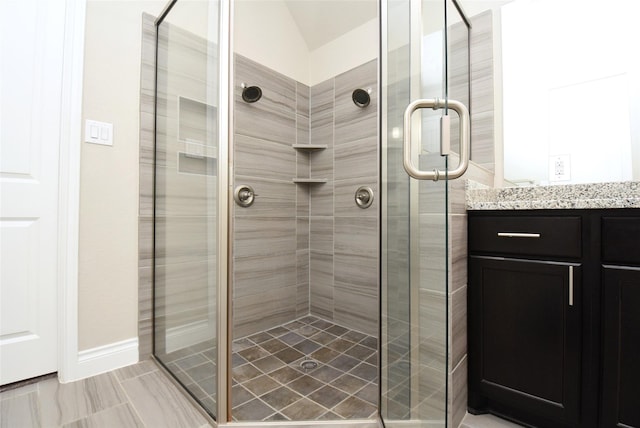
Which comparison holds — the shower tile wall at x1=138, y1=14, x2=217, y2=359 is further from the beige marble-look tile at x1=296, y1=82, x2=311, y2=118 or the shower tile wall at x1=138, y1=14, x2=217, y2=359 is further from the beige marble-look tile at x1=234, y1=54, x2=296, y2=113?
the beige marble-look tile at x1=296, y1=82, x2=311, y2=118

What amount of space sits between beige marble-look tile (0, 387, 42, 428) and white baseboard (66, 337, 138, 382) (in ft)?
0.48

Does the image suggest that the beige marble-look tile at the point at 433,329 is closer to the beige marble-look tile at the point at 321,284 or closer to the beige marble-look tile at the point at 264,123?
the beige marble-look tile at the point at 321,284

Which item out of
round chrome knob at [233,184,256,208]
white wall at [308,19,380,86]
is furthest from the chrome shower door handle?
white wall at [308,19,380,86]

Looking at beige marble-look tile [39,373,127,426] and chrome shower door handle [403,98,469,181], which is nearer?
chrome shower door handle [403,98,469,181]

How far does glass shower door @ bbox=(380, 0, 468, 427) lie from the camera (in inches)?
27.7

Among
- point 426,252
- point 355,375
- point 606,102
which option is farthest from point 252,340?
point 606,102

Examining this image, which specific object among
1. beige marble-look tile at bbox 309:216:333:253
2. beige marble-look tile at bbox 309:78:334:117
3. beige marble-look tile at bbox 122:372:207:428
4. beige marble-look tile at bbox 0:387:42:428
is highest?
beige marble-look tile at bbox 309:78:334:117

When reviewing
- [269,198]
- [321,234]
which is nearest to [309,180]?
[269,198]

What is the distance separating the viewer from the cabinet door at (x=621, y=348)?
93 cm

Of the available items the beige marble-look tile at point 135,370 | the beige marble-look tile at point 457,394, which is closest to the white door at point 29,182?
the beige marble-look tile at point 135,370

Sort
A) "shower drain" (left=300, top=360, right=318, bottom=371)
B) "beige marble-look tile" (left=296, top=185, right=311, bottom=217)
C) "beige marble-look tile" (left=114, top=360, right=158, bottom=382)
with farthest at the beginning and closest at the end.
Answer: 1. "beige marble-look tile" (left=296, top=185, right=311, bottom=217)
2. "shower drain" (left=300, top=360, right=318, bottom=371)
3. "beige marble-look tile" (left=114, top=360, right=158, bottom=382)

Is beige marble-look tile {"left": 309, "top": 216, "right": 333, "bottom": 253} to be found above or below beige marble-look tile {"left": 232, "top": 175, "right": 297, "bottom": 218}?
below

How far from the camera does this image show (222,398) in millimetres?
1082

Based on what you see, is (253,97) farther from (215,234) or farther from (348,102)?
(215,234)
